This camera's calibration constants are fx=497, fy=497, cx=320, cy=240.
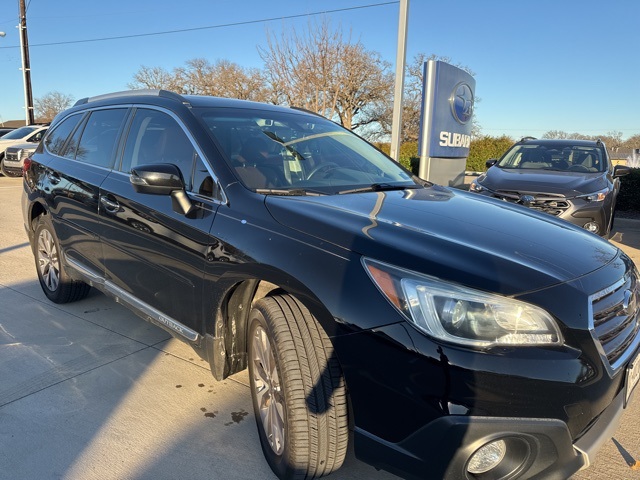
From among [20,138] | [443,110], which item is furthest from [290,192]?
[20,138]

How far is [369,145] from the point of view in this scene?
3.96 meters

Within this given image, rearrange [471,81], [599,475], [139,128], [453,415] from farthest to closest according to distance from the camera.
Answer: [471,81] < [139,128] < [599,475] < [453,415]

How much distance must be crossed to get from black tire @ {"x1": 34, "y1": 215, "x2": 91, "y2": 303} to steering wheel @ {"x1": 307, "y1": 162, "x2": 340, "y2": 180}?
2459 millimetres

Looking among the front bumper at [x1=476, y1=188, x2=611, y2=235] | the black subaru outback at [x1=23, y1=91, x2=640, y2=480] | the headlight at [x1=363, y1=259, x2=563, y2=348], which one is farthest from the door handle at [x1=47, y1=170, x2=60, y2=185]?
the front bumper at [x1=476, y1=188, x2=611, y2=235]

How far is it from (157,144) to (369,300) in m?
2.01

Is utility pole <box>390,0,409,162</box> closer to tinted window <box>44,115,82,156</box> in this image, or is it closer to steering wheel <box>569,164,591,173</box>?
steering wheel <box>569,164,591,173</box>

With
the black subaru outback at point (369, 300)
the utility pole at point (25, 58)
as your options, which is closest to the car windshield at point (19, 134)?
the utility pole at point (25, 58)

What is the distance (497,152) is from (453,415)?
81.8 ft


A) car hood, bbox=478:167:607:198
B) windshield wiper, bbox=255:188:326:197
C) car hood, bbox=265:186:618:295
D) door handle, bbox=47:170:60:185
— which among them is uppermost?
windshield wiper, bbox=255:188:326:197

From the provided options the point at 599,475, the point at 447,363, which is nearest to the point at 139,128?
the point at 447,363

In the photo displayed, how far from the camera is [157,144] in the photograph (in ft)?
10.5

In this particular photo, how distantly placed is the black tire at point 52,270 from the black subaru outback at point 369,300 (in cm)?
132

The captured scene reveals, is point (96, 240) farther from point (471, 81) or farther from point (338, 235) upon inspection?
point (471, 81)

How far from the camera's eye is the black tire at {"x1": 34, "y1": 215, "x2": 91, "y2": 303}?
4340 millimetres
